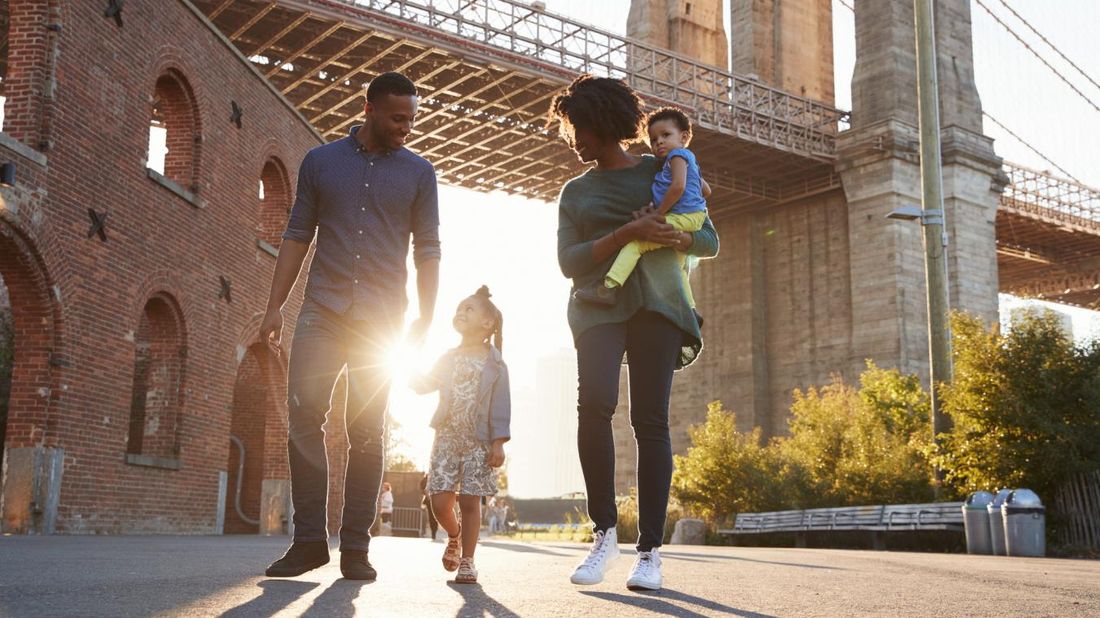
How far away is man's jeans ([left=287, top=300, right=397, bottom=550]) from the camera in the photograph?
4.55 metres

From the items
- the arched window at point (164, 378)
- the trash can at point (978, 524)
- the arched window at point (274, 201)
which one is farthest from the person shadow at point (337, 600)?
the arched window at point (274, 201)

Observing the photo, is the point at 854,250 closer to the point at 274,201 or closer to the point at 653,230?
the point at 274,201

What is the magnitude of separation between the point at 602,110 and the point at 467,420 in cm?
179

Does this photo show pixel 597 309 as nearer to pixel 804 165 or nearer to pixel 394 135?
pixel 394 135

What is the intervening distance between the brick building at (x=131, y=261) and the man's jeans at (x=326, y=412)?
4697 mm

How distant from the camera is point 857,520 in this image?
16.9m

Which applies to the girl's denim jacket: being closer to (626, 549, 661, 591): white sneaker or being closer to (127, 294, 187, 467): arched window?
(626, 549, 661, 591): white sneaker

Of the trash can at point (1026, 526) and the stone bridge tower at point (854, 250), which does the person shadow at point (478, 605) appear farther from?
the stone bridge tower at point (854, 250)

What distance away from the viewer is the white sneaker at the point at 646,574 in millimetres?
4379

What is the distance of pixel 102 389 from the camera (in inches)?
503

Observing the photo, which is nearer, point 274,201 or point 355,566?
point 355,566

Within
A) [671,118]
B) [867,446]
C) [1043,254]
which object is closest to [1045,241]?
[1043,254]

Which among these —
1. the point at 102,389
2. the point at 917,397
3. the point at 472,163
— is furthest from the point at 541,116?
the point at 102,389

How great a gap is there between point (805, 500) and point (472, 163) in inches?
787
